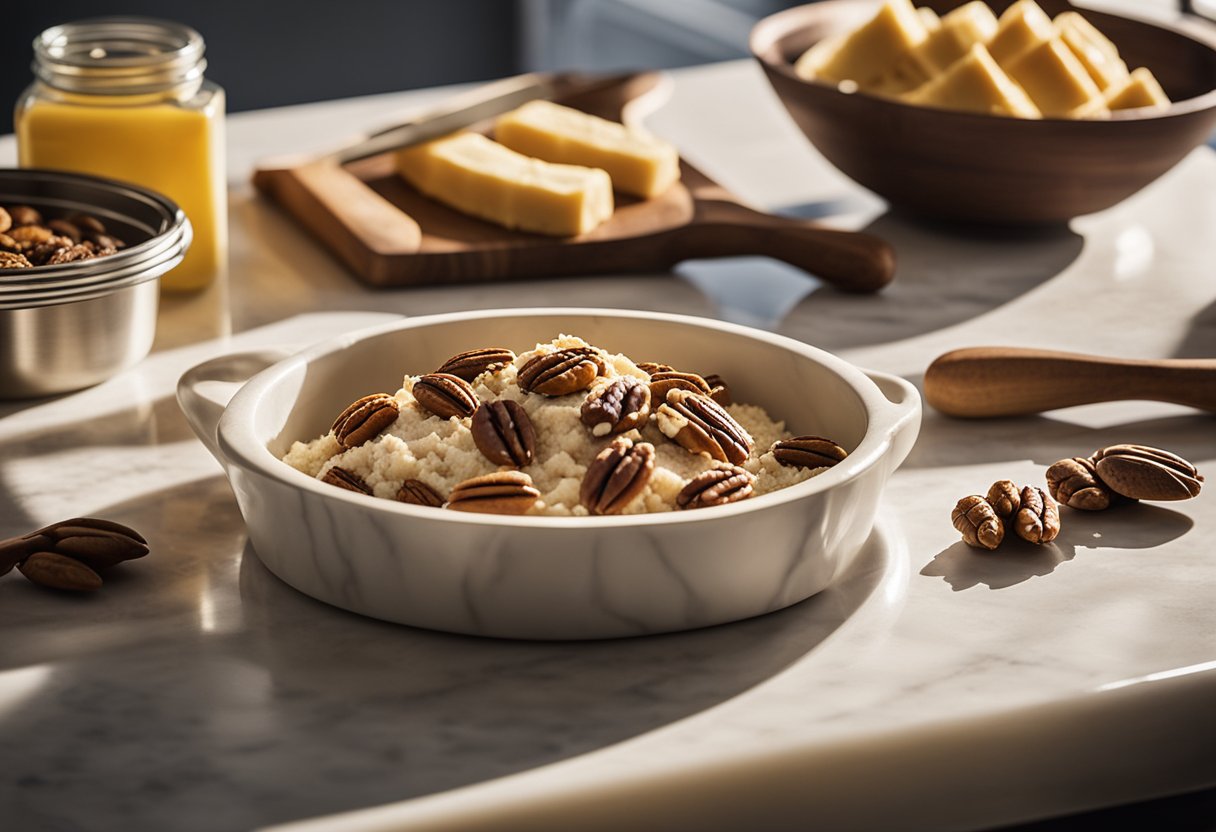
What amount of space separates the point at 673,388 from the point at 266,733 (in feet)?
0.98

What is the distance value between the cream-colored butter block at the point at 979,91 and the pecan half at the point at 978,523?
61cm

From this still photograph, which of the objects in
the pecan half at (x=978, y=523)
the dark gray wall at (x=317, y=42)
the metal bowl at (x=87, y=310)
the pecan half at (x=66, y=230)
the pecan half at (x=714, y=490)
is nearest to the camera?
the pecan half at (x=714, y=490)

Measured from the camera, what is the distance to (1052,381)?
103 centimetres

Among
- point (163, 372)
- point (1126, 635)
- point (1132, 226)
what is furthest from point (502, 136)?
point (1126, 635)

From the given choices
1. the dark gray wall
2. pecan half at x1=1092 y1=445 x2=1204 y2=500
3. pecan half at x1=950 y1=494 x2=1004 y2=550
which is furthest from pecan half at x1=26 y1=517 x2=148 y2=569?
the dark gray wall

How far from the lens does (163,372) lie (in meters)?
1.13

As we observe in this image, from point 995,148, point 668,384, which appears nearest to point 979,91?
point 995,148

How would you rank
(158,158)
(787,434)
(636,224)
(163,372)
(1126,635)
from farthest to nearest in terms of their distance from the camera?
(636,224) < (158,158) < (163,372) < (787,434) < (1126,635)

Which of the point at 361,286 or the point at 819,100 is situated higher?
the point at 819,100

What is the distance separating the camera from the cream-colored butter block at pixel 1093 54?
144 centimetres

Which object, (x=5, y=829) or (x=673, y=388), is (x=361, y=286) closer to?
(x=673, y=388)

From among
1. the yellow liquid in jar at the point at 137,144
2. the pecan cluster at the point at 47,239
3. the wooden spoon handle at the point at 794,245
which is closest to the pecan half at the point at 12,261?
the pecan cluster at the point at 47,239

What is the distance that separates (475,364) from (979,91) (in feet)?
2.39

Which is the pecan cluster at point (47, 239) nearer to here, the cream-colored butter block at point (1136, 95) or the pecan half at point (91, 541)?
the pecan half at point (91, 541)
